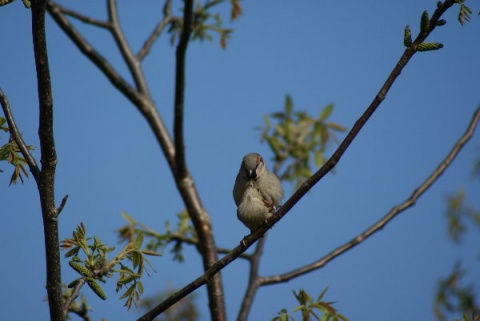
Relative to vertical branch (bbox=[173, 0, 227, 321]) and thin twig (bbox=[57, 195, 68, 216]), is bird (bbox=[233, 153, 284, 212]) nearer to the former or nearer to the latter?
vertical branch (bbox=[173, 0, 227, 321])

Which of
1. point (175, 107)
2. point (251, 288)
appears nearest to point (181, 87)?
point (175, 107)

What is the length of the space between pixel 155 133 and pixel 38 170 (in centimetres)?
355

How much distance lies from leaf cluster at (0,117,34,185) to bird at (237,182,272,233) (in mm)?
1681

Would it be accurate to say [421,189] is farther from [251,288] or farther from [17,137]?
[17,137]

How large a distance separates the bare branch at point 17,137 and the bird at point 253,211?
1.80 m

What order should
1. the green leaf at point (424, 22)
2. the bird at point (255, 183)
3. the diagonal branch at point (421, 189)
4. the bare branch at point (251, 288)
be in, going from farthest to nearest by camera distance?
the bare branch at point (251, 288)
the diagonal branch at point (421, 189)
the bird at point (255, 183)
the green leaf at point (424, 22)

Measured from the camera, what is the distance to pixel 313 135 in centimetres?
655

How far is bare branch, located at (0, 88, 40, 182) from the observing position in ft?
8.76

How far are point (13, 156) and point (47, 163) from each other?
449 millimetres

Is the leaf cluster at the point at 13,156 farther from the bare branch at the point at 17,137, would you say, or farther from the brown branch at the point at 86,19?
the brown branch at the point at 86,19

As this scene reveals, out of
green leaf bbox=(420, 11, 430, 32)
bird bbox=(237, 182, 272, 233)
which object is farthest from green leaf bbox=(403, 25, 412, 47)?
bird bbox=(237, 182, 272, 233)

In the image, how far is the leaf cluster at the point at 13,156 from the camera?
2896 millimetres

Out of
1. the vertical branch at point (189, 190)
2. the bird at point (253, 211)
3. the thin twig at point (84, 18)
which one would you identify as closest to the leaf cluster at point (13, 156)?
the bird at point (253, 211)

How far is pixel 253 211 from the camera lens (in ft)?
13.7
